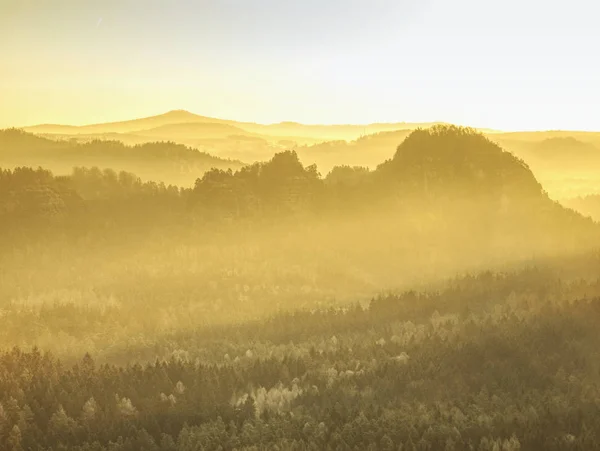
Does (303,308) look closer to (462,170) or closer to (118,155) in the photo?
(462,170)

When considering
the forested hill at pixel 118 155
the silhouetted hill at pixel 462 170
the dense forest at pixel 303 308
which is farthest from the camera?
the forested hill at pixel 118 155

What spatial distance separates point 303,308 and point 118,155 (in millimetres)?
36702

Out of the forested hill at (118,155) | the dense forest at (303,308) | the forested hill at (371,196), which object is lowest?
the dense forest at (303,308)

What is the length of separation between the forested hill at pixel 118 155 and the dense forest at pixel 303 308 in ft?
40.4

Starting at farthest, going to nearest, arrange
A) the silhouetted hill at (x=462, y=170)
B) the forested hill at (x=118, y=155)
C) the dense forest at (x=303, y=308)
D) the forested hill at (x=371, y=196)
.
Answer: the forested hill at (x=118, y=155) → the silhouetted hill at (x=462, y=170) → the forested hill at (x=371, y=196) → the dense forest at (x=303, y=308)

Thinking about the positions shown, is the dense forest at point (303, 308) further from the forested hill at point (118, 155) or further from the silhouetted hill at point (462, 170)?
the forested hill at point (118, 155)

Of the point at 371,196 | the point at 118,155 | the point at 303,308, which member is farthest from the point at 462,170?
the point at 118,155

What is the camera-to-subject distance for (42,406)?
522 inches

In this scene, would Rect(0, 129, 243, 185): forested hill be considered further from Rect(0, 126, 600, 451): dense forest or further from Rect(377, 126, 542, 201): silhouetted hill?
Rect(377, 126, 542, 201): silhouetted hill

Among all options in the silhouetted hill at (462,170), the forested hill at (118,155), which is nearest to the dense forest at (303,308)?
the silhouetted hill at (462,170)

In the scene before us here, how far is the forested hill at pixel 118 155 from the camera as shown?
4847 cm

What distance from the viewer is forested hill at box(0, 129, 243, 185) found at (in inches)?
1908

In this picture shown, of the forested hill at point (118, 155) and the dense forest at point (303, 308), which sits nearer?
the dense forest at point (303, 308)

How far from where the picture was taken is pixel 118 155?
2141 inches
